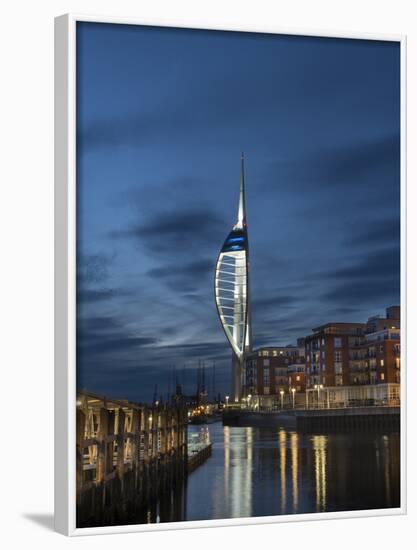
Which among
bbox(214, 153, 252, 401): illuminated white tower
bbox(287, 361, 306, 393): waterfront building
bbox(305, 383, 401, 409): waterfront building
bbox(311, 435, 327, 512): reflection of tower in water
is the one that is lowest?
bbox(311, 435, 327, 512): reflection of tower in water

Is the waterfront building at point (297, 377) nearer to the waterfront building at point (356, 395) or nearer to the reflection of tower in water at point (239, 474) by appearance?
the waterfront building at point (356, 395)

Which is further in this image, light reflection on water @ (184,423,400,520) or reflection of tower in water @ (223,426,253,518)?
light reflection on water @ (184,423,400,520)

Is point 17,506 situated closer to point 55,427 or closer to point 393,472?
point 55,427

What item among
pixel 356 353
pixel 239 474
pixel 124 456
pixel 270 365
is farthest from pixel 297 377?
pixel 124 456

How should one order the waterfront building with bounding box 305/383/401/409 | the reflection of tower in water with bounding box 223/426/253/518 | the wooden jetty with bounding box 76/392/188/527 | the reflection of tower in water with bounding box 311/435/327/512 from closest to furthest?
the wooden jetty with bounding box 76/392/188/527 < the reflection of tower in water with bounding box 223/426/253/518 < the reflection of tower in water with bounding box 311/435/327/512 < the waterfront building with bounding box 305/383/401/409

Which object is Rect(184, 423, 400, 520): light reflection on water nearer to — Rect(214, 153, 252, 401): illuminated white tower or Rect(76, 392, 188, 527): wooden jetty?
Rect(76, 392, 188, 527): wooden jetty

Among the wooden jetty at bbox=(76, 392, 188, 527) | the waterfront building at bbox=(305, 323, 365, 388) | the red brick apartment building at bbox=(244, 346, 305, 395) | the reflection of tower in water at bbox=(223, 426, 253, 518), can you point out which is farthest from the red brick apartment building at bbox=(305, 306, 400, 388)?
the wooden jetty at bbox=(76, 392, 188, 527)

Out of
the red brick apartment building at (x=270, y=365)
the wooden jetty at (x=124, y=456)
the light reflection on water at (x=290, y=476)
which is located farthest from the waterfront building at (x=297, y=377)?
the wooden jetty at (x=124, y=456)
